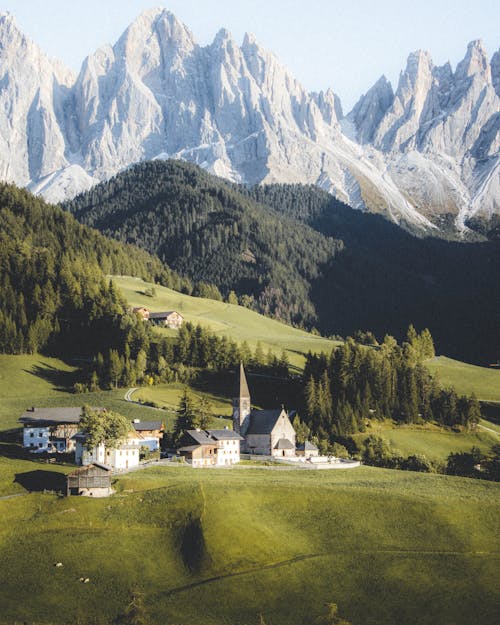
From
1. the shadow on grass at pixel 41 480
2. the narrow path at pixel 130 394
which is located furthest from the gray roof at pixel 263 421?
the shadow on grass at pixel 41 480

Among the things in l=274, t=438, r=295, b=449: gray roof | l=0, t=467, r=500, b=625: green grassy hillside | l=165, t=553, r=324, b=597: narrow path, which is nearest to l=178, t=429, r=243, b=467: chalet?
l=274, t=438, r=295, b=449: gray roof

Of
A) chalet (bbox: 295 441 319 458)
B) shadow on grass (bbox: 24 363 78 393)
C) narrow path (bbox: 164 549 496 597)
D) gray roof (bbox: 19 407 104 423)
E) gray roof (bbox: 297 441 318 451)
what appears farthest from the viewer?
shadow on grass (bbox: 24 363 78 393)

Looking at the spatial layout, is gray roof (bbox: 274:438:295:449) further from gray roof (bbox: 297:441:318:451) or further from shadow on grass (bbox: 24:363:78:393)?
shadow on grass (bbox: 24:363:78:393)

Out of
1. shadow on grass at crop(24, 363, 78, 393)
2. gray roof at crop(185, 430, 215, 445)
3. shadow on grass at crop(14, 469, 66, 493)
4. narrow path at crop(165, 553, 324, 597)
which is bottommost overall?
narrow path at crop(165, 553, 324, 597)

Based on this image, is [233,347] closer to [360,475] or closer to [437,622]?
[360,475]

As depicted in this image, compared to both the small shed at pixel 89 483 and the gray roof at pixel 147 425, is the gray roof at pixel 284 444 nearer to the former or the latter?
the gray roof at pixel 147 425

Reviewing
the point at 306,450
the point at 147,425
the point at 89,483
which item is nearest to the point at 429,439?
the point at 306,450
